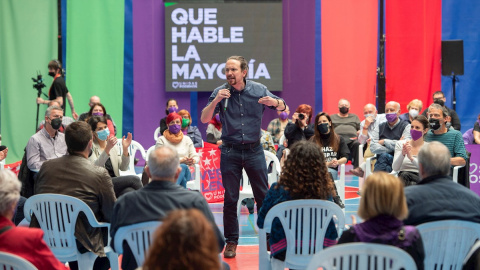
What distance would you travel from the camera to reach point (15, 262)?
2408 mm

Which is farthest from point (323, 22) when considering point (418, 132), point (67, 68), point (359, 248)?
point (359, 248)

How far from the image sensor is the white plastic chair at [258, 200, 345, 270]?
351 cm

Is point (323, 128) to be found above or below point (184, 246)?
above

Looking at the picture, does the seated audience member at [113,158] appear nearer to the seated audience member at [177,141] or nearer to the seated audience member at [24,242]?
the seated audience member at [177,141]

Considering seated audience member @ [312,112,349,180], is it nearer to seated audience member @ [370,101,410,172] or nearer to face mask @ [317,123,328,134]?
face mask @ [317,123,328,134]

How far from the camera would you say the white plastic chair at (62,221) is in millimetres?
3674

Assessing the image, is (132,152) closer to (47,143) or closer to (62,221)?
(47,143)

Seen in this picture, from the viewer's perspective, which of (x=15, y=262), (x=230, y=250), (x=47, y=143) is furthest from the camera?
(x=47, y=143)

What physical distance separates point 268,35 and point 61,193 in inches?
288

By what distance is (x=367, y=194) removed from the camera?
2668 mm

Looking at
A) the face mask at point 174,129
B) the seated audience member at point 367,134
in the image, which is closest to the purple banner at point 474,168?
the seated audience member at point 367,134

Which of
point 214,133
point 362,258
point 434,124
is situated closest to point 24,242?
point 362,258

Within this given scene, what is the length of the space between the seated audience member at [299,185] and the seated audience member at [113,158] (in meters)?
1.48

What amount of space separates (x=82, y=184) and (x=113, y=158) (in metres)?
1.50
